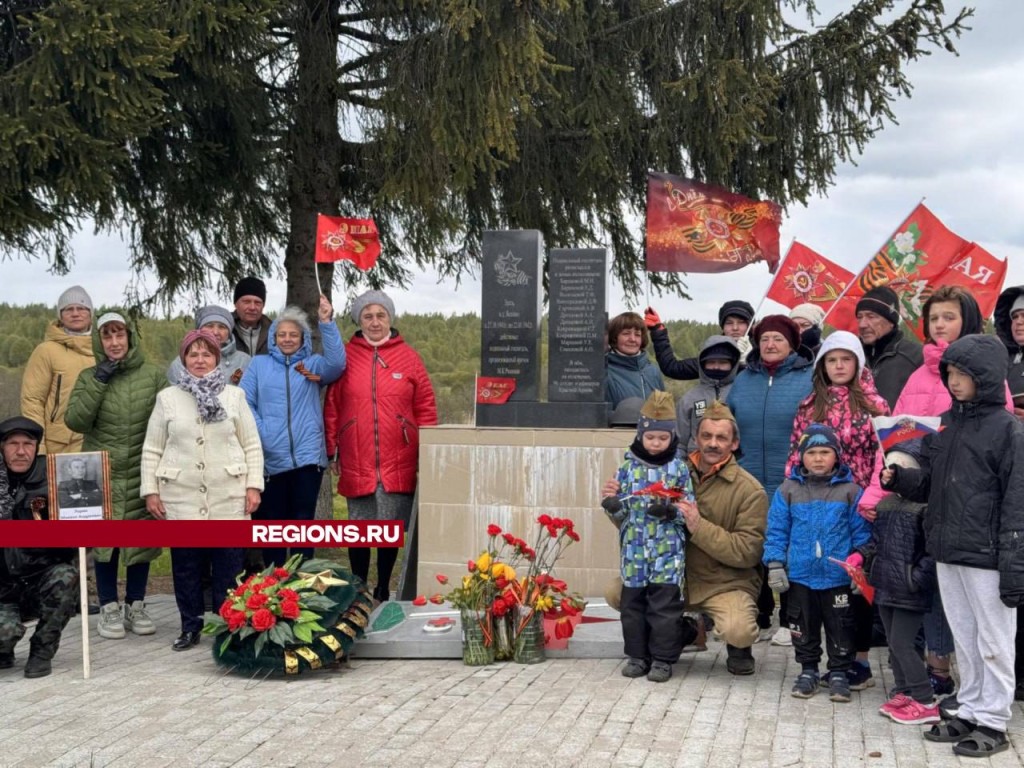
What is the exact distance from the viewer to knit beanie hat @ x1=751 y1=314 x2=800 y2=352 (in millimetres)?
6637

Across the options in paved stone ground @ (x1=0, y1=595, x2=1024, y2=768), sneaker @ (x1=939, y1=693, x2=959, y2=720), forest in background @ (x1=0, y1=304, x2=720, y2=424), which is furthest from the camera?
forest in background @ (x1=0, y1=304, x2=720, y2=424)

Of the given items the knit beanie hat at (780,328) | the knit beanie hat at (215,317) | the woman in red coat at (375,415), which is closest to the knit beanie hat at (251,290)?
the knit beanie hat at (215,317)

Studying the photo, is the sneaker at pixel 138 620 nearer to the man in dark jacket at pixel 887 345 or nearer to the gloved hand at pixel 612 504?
the gloved hand at pixel 612 504

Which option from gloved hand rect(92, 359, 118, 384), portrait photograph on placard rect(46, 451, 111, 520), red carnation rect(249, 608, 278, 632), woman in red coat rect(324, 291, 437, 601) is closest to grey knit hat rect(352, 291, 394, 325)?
woman in red coat rect(324, 291, 437, 601)

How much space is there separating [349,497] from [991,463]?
14.0 feet

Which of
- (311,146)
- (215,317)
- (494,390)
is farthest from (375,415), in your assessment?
(311,146)

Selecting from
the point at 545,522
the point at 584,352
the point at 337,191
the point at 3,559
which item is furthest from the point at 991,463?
the point at 337,191

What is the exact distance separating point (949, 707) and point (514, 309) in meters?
4.08

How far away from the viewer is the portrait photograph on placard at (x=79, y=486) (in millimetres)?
6293

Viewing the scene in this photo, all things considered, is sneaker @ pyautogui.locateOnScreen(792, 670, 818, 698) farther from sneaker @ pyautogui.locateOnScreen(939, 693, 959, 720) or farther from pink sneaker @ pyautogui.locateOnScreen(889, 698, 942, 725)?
sneaker @ pyautogui.locateOnScreen(939, 693, 959, 720)

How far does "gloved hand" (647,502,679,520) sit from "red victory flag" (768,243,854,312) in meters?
3.05

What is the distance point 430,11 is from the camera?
391 inches

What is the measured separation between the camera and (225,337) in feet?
25.1

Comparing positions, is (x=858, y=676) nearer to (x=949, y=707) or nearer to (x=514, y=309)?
(x=949, y=707)
